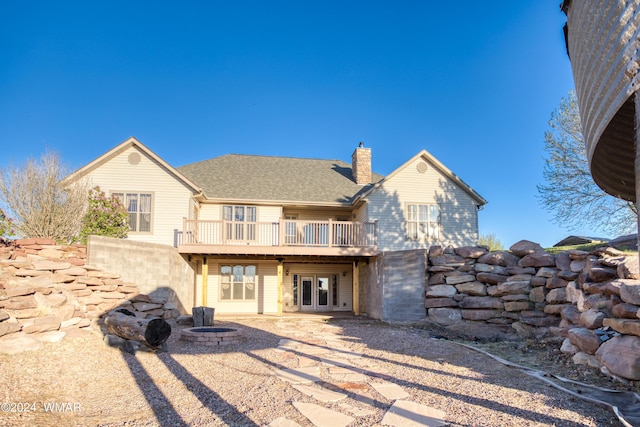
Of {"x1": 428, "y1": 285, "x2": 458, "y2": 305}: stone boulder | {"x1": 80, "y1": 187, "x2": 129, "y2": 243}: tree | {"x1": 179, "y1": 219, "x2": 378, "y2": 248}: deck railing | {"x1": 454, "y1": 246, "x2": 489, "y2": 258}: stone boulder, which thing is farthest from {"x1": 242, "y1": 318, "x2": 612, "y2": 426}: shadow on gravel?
{"x1": 80, "y1": 187, "x2": 129, "y2": 243}: tree

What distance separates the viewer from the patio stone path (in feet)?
14.4

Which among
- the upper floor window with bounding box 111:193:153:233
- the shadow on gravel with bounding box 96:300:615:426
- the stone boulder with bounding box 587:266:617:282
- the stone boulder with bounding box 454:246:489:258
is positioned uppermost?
the upper floor window with bounding box 111:193:153:233

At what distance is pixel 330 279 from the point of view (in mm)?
20141

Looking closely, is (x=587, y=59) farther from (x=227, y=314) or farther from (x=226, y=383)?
(x=227, y=314)

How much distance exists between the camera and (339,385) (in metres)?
5.80

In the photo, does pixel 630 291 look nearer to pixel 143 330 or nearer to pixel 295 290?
pixel 143 330

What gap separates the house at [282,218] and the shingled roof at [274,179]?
0.16ft

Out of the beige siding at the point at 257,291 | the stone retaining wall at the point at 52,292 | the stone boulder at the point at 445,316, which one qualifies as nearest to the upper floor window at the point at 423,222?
the stone boulder at the point at 445,316

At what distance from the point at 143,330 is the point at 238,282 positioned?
10.8 meters

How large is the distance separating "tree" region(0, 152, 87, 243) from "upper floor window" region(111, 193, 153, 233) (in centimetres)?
340

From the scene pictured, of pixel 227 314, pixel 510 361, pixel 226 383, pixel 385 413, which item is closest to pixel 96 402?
pixel 226 383

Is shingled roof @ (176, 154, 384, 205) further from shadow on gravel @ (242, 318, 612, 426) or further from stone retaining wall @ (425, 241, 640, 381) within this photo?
shadow on gravel @ (242, 318, 612, 426)

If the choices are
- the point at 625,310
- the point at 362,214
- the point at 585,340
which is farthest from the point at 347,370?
the point at 362,214

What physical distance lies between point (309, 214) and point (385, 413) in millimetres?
15077
